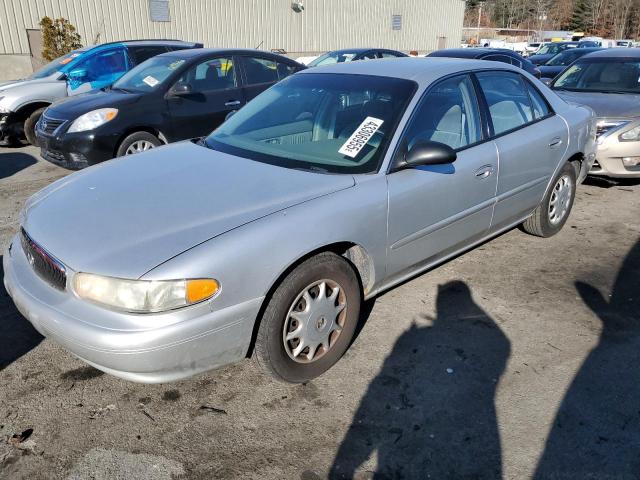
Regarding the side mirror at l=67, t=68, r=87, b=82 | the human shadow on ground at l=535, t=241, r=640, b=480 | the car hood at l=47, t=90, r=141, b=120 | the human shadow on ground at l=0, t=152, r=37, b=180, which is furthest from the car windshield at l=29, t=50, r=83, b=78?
the human shadow on ground at l=535, t=241, r=640, b=480

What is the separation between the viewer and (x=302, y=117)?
3688mm

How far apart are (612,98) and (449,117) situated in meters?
4.24

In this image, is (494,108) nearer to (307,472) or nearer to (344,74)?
(344,74)

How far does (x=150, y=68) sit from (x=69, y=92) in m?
2.54

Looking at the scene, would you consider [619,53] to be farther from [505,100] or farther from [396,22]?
[396,22]

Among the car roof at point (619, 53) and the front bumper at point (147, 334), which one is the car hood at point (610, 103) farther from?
the front bumper at point (147, 334)

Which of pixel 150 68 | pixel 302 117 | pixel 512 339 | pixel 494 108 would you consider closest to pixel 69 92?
pixel 150 68

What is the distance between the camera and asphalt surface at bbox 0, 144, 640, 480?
2398 mm

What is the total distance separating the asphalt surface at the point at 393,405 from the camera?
7.87ft

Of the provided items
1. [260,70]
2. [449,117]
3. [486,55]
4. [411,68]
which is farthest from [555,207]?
[486,55]

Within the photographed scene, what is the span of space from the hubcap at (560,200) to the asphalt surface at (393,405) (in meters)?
1.05

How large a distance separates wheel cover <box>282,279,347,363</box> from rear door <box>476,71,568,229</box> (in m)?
1.63

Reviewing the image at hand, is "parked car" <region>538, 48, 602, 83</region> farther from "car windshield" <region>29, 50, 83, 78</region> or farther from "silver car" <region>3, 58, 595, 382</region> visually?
"silver car" <region>3, 58, 595, 382</region>

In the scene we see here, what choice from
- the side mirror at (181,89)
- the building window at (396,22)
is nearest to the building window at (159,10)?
the building window at (396,22)
